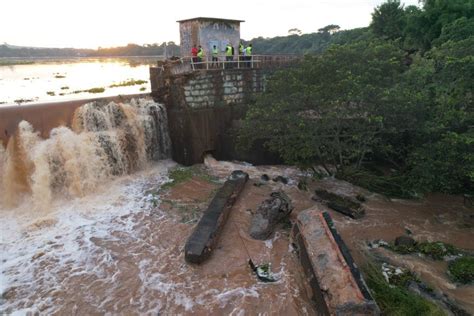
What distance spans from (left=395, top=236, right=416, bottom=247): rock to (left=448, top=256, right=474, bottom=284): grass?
96 cm

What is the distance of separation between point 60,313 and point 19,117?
24.9 ft

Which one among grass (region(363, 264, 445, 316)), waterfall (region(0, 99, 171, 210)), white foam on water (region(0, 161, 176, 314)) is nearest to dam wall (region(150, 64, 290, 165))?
waterfall (region(0, 99, 171, 210))

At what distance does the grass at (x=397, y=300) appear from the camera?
6168 millimetres

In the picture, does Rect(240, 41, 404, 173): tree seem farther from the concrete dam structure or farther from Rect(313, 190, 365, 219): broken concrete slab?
the concrete dam structure

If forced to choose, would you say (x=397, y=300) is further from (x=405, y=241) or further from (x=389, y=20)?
(x=389, y=20)

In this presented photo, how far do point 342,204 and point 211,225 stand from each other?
4501 mm

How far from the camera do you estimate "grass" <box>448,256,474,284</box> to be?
7281 mm

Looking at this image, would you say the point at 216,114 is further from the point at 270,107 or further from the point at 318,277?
the point at 318,277

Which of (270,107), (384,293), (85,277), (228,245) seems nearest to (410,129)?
(270,107)

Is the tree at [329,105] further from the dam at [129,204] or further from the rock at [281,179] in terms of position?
the dam at [129,204]

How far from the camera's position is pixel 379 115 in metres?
11.1

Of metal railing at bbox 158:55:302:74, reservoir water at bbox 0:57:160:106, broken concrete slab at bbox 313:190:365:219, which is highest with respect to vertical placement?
metal railing at bbox 158:55:302:74

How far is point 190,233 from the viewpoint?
930cm

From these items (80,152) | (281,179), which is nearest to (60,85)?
(80,152)
